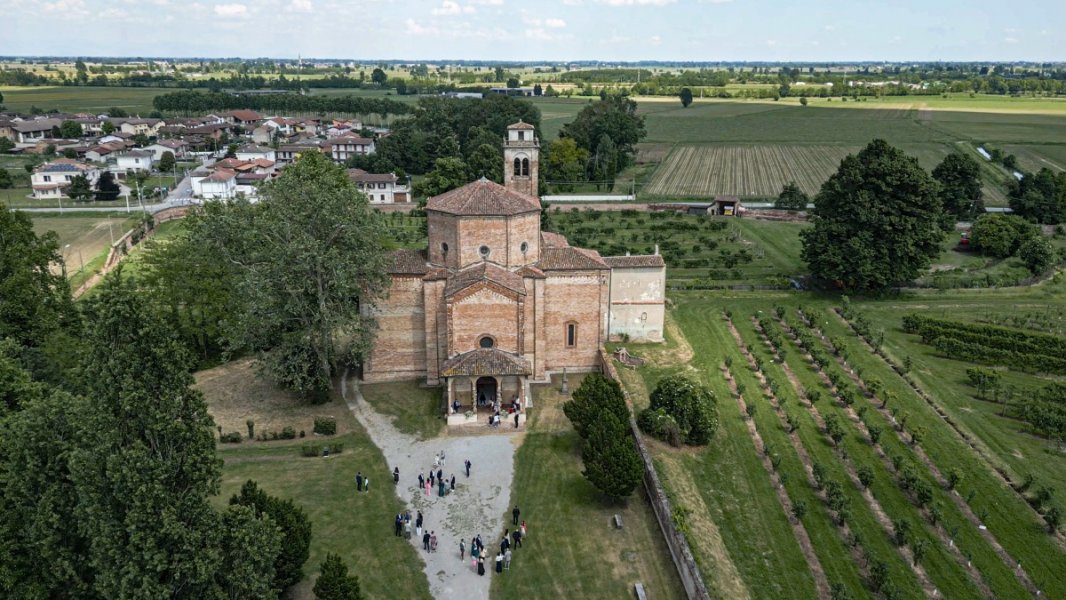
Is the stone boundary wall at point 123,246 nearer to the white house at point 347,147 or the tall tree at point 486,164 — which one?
the tall tree at point 486,164

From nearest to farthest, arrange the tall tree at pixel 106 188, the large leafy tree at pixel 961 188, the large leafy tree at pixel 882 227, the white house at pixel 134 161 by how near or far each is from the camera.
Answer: the large leafy tree at pixel 882 227 < the large leafy tree at pixel 961 188 < the tall tree at pixel 106 188 < the white house at pixel 134 161

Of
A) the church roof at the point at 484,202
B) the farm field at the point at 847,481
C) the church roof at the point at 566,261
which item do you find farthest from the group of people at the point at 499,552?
the church roof at the point at 484,202

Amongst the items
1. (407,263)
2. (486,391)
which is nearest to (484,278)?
(407,263)

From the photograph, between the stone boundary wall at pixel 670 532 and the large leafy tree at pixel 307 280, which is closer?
the stone boundary wall at pixel 670 532

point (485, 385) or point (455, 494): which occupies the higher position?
point (485, 385)

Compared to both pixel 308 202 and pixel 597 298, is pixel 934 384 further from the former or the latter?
pixel 308 202

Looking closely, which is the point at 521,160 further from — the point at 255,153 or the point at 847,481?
the point at 255,153
